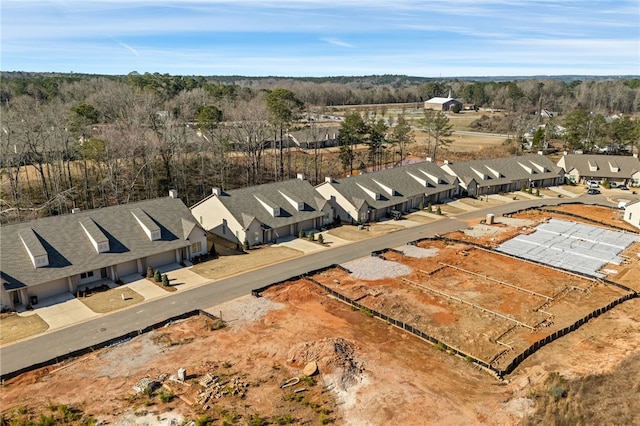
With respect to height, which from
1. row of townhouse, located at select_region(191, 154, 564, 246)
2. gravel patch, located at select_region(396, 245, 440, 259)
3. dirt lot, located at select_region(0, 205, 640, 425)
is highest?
row of townhouse, located at select_region(191, 154, 564, 246)

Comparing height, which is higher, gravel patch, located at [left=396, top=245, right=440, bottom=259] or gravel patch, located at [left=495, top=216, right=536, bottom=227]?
gravel patch, located at [left=495, top=216, right=536, bottom=227]

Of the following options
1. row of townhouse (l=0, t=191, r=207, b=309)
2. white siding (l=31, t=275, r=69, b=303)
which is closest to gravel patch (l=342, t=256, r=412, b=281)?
row of townhouse (l=0, t=191, r=207, b=309)

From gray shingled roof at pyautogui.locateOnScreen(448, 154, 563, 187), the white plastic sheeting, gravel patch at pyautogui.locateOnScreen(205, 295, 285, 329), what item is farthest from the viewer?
gray shingled roof at pyautogui.locateOnScreen(448, 154, 563, 187)

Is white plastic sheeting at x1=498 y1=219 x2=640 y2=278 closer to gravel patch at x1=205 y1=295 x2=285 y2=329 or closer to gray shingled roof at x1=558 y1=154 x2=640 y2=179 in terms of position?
gravel patch at x1=205 y1=295 x2=285 y2=329

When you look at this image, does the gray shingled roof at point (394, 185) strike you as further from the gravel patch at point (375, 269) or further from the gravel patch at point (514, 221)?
the gravel patch at point (375, 269)

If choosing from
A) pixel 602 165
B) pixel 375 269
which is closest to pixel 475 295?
pixel 375 269

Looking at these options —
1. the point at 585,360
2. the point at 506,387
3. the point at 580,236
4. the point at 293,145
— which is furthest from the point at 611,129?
the point at 506,387

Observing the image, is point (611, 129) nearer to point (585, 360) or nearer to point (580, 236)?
point (580, 236)
